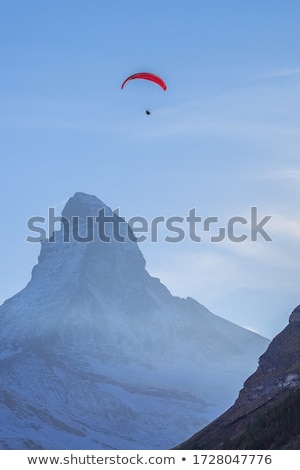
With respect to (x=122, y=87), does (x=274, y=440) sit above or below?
below
